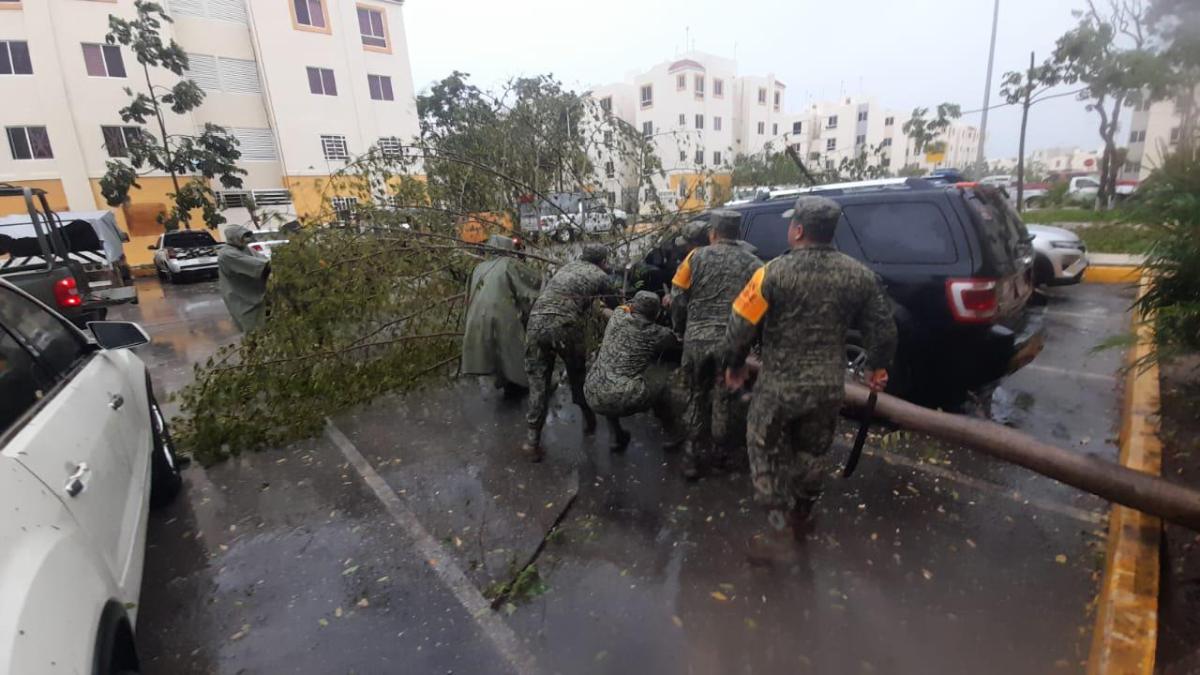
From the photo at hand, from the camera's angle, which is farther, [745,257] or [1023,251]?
[1023,251]

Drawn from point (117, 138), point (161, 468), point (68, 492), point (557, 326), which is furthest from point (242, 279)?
point (117, 138)

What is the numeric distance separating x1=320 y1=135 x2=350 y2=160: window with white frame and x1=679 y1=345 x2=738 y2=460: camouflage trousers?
25006 mm

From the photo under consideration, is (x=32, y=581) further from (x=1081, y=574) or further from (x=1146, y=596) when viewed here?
(x=1081, y=574)

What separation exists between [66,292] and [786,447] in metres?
8.55

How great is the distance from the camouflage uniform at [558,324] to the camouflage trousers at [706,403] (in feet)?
2.85

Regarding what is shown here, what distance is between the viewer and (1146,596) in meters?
2.30

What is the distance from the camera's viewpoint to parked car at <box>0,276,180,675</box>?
1371mm

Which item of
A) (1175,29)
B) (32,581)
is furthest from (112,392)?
(1175,29)

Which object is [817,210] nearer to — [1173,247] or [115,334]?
[1173,247]

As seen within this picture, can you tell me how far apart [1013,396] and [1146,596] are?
2910 millimetres

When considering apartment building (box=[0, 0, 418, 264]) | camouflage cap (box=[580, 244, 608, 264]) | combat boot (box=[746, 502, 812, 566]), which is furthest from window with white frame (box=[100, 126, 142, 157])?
combat boot (box=[746, 502, 812, 566])

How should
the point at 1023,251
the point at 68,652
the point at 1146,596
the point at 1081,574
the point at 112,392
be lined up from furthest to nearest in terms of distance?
1. the point at 1023,251
2. the point at 112,392
3. the point at 1081,574
4. the point at 1146,596
5. the point at 68,652

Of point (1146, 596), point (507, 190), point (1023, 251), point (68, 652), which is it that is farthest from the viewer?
point (507, 190)

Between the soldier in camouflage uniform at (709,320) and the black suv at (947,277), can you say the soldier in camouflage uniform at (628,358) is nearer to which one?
the soldier in camouflage uniform at (709,320)
